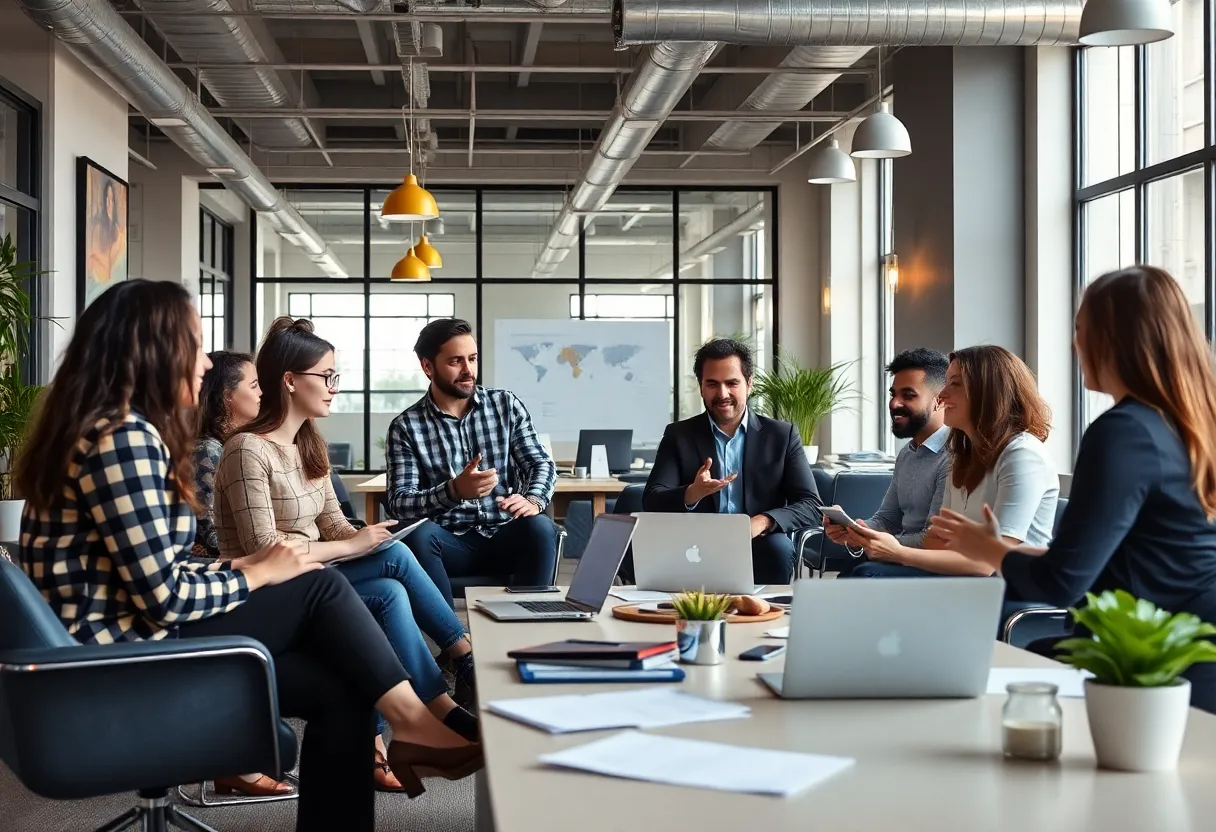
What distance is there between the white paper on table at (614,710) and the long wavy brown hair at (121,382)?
3.15 feet

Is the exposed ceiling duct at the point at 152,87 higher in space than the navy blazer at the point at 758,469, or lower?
higher

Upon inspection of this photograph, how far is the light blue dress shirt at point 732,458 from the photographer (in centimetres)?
475

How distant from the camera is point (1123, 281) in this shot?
238 centimetres

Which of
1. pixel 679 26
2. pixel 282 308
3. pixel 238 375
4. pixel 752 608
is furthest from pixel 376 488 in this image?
pixel 282 308

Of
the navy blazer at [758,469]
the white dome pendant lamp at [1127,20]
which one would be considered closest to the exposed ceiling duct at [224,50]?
the navy blazer at [758,469]

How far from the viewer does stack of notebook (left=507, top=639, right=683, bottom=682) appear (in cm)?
199

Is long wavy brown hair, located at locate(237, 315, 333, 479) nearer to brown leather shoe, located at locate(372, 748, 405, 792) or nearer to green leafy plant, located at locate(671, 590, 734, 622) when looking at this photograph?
brown leather shoe, located at locate(372, 748, 405, 792)

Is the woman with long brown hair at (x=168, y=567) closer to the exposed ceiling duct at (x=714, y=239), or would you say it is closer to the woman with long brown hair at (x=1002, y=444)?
the woman with long brown hair at (x=1002, y=444)

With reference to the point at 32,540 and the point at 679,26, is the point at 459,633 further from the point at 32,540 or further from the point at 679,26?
the point at 679,26

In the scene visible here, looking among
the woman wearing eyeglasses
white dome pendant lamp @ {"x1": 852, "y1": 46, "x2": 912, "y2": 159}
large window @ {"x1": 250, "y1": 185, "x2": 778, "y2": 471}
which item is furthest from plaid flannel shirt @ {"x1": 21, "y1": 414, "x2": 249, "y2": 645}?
large window @ {"x1": 250, "y1": 185, "x2": 778, "y2": 471}

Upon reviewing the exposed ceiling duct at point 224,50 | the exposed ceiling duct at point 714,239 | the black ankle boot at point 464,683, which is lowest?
the black ankle boot at point 464,683

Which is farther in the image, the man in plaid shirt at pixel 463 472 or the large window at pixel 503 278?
the large window at pixel 503 278

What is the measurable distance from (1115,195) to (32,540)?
6399 mm

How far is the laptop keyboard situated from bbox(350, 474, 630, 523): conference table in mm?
3365
